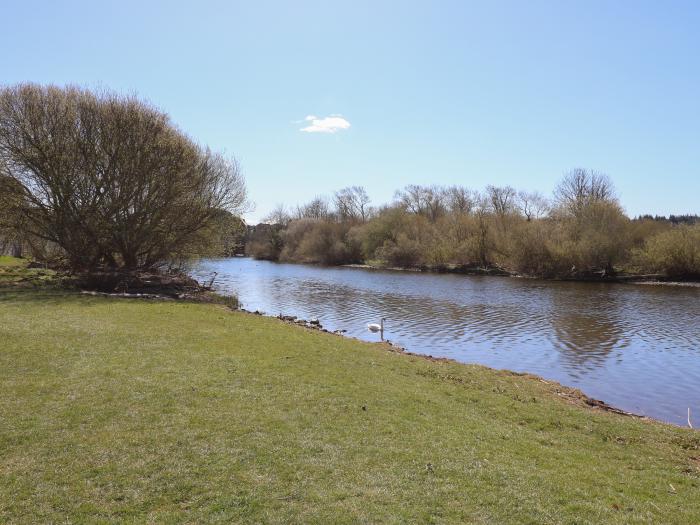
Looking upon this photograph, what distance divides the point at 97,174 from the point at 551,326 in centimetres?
2863

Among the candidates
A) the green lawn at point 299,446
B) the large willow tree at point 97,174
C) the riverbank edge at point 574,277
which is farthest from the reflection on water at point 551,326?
the large willow tree at point 97,174

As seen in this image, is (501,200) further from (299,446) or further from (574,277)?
(299,446)

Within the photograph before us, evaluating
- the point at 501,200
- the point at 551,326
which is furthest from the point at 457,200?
the point at 551,326

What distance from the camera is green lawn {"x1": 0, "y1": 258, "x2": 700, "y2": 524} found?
210 inches

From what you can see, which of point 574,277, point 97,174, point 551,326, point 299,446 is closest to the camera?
point 299,446

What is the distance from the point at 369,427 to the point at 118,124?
1113 inches

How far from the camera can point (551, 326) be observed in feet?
88.7

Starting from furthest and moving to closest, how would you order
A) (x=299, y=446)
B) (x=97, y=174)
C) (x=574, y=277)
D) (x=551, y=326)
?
(x=574, y=277) → (x=97, y=174) → (x=551, y=326) → (x=299, y=446)

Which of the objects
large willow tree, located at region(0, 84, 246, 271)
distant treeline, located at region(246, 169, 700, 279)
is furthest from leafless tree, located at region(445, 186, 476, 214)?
large willow tree, located at region(0, 84, 246, 271)

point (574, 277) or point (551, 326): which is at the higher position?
point (574, 277)

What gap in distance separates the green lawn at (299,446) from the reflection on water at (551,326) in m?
5.17

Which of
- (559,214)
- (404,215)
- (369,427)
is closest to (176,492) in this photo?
(369,427)

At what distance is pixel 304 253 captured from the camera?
99.4 meters

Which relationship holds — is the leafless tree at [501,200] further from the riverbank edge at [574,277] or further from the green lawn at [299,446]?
the green lawn at [299,446]
